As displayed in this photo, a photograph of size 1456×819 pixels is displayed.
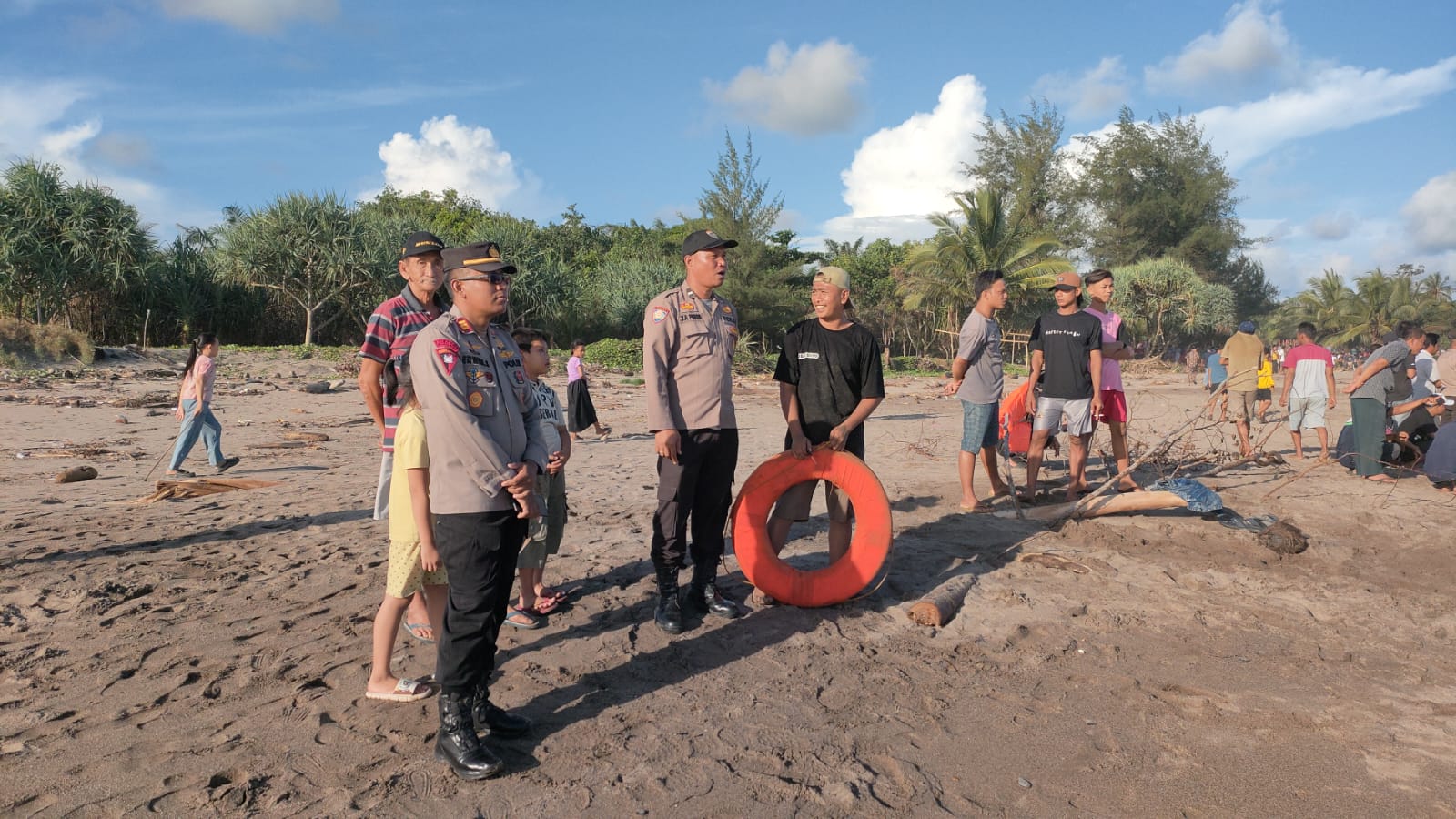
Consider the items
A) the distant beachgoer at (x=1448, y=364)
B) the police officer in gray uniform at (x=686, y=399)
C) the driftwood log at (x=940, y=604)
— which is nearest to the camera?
the police officer in gray uniform at (x=686, y=399)

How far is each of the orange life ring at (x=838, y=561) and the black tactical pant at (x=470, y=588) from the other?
176 cm

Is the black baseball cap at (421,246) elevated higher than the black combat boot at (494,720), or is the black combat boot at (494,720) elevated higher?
the black baseball cap at (421,246)

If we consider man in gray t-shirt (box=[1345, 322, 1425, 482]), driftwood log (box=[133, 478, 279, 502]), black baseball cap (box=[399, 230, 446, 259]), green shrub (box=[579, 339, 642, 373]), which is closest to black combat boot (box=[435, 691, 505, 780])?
black baseball cap (box=[399, 230, 446, 259])

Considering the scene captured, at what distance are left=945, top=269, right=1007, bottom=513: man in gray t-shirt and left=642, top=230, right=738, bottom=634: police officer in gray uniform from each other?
2.67 meters

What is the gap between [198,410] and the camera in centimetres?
823

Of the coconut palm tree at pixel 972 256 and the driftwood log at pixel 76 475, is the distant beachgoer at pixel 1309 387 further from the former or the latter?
the coconut palm tree at pixel 972 256

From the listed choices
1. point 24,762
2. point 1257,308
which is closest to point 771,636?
point 24,762

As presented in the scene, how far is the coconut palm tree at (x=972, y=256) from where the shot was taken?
1196 inches

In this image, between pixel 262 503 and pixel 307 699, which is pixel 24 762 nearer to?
pixel 307 699

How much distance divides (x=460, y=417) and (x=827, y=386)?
2.24 m

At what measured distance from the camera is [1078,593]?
4719 millimetres

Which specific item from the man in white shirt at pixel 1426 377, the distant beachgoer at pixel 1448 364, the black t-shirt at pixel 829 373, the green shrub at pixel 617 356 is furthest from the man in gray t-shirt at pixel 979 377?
the green shrub at pixel 617 356

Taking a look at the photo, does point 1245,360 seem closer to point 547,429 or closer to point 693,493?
point 693,493

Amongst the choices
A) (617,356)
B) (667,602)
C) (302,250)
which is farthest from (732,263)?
(667,602)
